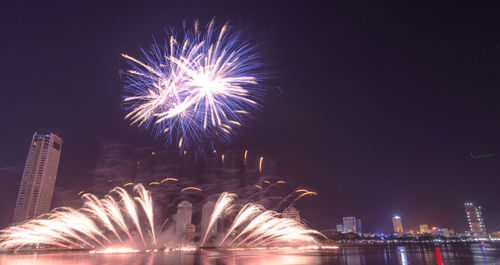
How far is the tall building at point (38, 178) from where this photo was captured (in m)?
137

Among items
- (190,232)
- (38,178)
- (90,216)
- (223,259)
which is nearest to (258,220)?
(223,259)

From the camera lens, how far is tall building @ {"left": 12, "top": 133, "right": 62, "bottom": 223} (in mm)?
136625

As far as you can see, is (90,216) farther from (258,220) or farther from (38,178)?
(38,178)

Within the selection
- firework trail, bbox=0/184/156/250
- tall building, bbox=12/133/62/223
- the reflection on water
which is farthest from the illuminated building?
tall building, bbox=12/133/62/223

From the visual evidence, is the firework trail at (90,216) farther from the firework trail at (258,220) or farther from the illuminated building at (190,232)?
the illuminated building at (190,232)

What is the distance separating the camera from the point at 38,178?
14438cm

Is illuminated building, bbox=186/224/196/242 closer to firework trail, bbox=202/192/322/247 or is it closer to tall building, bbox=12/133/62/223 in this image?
firework trail, bbox=202/192/322/247

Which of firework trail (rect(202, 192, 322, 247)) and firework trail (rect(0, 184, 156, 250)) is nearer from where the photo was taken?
firework trail (rect(0, 184, 156, 250))

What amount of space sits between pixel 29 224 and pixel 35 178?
411ft

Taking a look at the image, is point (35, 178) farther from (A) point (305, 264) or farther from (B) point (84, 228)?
(A) point (305, 264)

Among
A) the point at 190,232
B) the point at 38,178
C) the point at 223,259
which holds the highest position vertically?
the point at 38,178

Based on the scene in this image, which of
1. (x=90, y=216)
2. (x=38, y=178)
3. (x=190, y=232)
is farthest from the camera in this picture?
(x=38, y=178)

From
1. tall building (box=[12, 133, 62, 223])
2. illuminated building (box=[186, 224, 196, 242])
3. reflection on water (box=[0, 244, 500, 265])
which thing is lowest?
reflection on water (box=[0, 244, 500, 265])

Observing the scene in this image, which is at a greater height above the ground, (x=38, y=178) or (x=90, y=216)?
(x=38, y=178)
